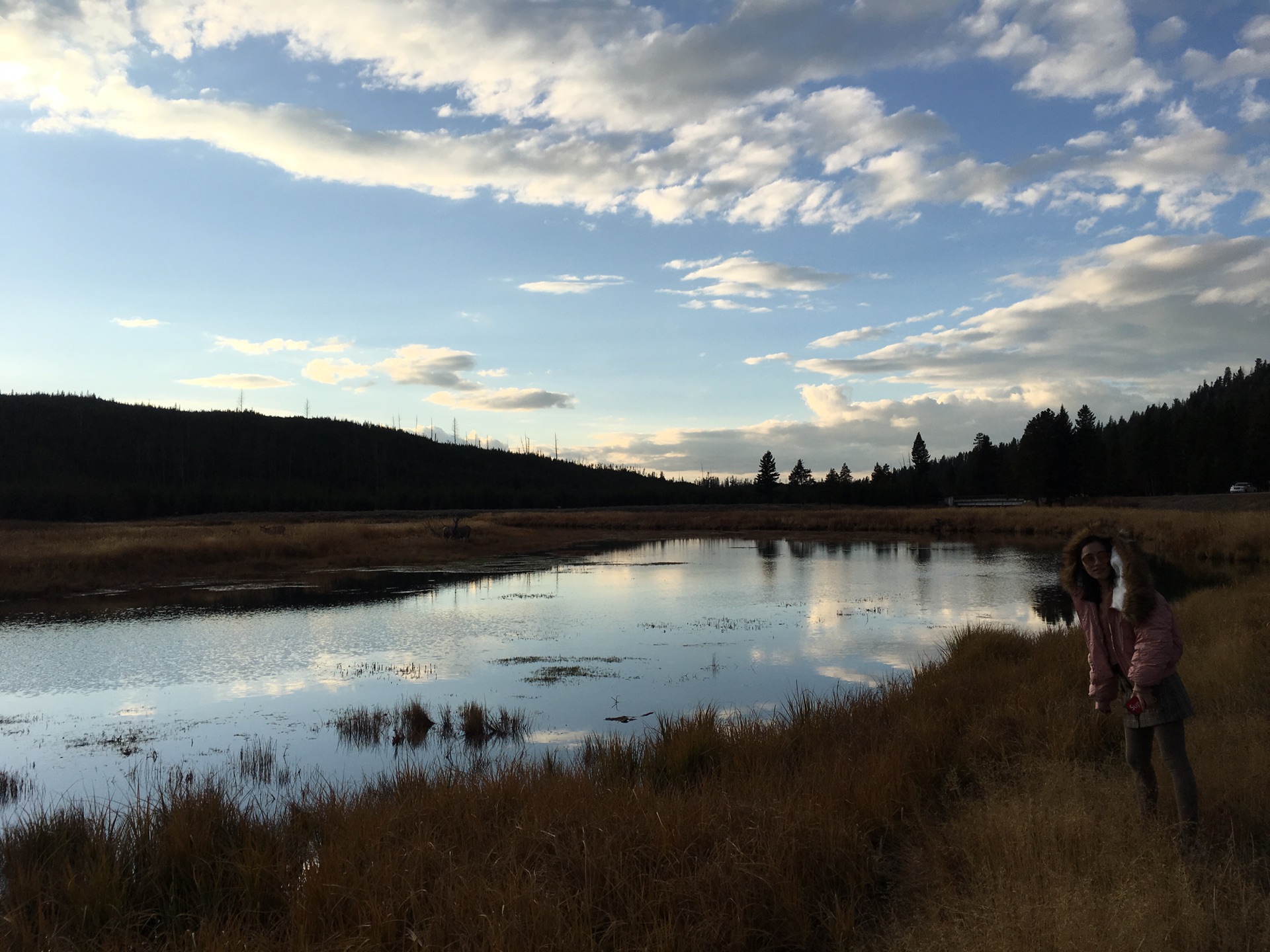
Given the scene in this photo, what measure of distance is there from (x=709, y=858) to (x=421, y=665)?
12.4 meters

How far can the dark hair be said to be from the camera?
5785 mm

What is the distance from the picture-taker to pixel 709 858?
19.1 feet

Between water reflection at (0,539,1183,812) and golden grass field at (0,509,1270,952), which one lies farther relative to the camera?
water reflection at (0,539,1183,812)

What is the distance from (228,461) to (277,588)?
133480mm

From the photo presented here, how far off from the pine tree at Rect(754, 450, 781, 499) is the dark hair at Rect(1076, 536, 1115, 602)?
127254 millimetres

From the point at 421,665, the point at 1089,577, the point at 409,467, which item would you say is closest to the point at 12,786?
the point at 421,665

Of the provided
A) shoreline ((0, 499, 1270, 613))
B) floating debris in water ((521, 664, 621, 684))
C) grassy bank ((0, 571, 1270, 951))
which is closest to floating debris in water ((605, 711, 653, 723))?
Result: floating debris in water ((521, 664, 621, 684))

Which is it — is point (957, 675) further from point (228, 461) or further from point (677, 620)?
point (228, 461)

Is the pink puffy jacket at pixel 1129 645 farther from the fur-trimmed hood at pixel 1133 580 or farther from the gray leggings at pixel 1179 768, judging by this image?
the gray leggings at pixel 1179 768

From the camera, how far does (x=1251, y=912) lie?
4.21m

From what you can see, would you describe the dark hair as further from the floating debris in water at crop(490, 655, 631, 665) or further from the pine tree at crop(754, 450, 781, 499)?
the pine tree at crop(754, 450, 781, 499)

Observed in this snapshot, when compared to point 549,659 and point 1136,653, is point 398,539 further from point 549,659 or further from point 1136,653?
point 1136,653

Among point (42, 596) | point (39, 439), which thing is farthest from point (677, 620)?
point (39, 439)

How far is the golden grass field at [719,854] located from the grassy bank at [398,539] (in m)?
24.3
